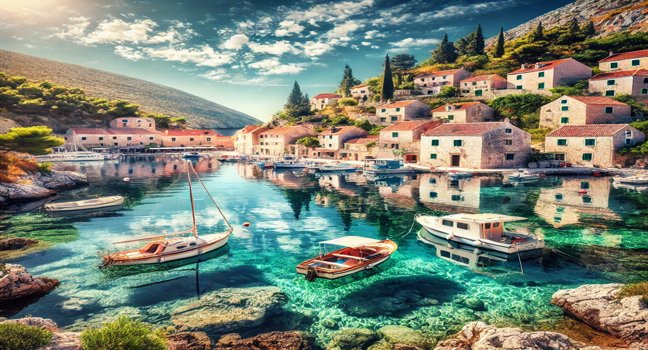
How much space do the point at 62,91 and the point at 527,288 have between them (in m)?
150

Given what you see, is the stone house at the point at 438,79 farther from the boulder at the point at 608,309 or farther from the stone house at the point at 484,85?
the boulder at the point at 608,309

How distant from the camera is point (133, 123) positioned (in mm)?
125688

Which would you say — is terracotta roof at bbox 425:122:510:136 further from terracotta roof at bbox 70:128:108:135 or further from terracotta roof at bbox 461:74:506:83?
terracotta roof at bbox 70:128:108:135

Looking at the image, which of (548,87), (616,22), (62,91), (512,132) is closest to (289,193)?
(512,132)

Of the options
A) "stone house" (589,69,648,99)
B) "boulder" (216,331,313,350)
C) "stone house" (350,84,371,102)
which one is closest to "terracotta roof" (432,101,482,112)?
"stone house" (589,69,648,99)

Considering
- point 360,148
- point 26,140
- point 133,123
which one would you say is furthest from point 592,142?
point 133,123

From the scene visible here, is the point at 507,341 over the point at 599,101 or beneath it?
beneath

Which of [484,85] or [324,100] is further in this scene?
[324,100]

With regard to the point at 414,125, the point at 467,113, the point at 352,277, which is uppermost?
the point at 467,113

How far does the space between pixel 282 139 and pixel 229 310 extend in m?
83.6

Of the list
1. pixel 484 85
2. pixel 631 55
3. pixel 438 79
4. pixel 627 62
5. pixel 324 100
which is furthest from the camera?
pixel 324 100

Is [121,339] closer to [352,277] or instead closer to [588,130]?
[352,277]

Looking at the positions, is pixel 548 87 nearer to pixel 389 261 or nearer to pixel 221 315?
pixel 389 261

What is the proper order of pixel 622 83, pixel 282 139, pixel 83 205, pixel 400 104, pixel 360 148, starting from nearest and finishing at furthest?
1. pixel 83 205
2. pixel 622 83
3. pixel 360 148
4. pixel 400 104
5. pixel 282 139
